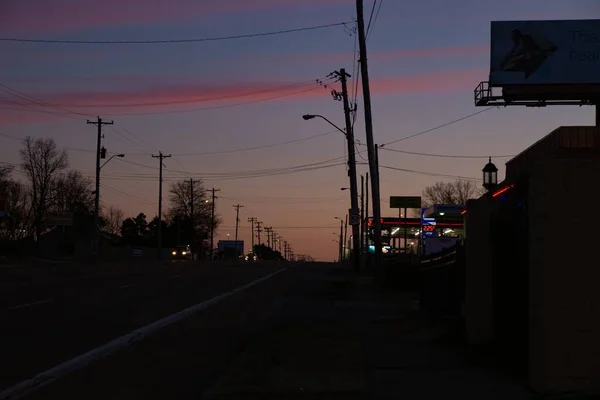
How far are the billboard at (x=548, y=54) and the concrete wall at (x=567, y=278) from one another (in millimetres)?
27752

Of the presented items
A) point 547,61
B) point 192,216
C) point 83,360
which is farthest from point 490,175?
point 192,216

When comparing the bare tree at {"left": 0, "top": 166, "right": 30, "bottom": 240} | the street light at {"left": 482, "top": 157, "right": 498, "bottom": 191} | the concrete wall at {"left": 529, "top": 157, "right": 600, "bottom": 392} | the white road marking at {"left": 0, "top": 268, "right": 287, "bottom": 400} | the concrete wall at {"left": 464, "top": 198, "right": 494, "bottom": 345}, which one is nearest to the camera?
the concrete wall at {"left": 529, "top": 157, "right": 600, "bottom": 392}

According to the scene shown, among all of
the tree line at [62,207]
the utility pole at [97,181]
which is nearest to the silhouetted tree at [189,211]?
the tree line at [62,207]

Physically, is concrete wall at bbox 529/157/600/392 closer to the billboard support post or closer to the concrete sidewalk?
the concrete sidewalk

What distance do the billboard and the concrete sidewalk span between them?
69.1 ft

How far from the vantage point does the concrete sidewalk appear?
8188mm

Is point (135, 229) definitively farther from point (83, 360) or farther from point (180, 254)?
point (83, 360)

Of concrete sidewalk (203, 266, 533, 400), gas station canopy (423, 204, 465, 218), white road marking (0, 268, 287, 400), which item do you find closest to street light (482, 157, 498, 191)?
concrete sidewalk (203, 266, 533, 400)

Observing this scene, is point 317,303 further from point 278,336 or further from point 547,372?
point 547,372

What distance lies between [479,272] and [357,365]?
249 centimetres

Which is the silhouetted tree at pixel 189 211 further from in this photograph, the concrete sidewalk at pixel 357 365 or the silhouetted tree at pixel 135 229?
the concrete sidewalk at pixel 357 365

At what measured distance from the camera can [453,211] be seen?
5125 cm

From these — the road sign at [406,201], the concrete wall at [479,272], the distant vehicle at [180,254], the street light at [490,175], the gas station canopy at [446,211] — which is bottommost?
the distant vehicle at [180,254]

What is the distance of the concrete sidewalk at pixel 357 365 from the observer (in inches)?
322
